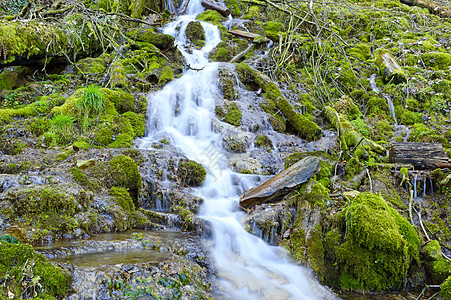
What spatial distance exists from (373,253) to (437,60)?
419 inches

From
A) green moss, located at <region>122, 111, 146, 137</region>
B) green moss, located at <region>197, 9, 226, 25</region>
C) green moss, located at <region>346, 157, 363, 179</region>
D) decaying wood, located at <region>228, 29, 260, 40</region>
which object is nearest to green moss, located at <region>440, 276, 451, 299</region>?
green moss, located at <region>346, 157, 363, 179</region>

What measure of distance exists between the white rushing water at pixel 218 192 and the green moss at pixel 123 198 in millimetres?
1304

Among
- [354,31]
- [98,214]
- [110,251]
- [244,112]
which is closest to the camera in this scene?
[110,251]

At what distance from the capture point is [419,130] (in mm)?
7711

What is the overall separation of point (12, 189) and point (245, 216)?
3.47 metres

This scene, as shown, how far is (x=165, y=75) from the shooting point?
983cm

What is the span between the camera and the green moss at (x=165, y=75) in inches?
381

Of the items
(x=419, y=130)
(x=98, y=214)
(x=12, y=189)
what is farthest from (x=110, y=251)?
(x=419, y=130)

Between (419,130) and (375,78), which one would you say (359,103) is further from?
(419,130)

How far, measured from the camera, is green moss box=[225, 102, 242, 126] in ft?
28.0

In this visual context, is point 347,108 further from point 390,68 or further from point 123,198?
point 123,198

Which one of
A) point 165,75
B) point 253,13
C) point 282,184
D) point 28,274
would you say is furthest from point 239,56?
point 28,274

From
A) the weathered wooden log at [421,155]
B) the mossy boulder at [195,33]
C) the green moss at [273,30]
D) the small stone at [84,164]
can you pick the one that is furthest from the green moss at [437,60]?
the small stone at [84,164]

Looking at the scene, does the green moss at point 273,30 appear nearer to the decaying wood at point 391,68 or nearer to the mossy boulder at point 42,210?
the decaying wood at point 391,68
